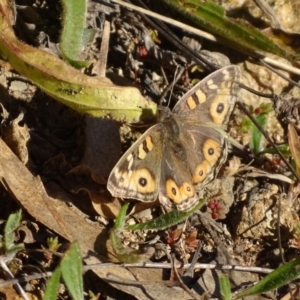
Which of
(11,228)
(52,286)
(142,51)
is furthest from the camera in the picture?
(142,51)

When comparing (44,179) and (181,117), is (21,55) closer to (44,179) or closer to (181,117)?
(44,179)

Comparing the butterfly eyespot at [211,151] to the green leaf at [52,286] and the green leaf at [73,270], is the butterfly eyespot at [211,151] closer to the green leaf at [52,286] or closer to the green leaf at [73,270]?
the green leaf at [73,270]

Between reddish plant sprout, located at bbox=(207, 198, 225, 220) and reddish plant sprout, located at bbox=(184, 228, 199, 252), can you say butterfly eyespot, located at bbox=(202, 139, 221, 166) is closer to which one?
reddish plant sprout, located at bbox=(207, 198, 225, 220)

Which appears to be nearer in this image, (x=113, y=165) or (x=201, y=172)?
(x=201, y=172)

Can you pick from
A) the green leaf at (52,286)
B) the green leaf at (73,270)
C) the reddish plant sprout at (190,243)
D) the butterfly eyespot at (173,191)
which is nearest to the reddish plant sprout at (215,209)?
the reddish plant sprout at (190,243)

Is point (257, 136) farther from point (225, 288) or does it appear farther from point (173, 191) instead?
point (225, 288)


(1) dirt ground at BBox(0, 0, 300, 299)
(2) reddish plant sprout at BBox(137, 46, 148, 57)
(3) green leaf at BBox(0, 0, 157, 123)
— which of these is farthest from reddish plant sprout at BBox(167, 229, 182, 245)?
(2) reddish plant sprout at BBox(137, 46, 148, 57)

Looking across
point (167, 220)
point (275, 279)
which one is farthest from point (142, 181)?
point (275, 279)
